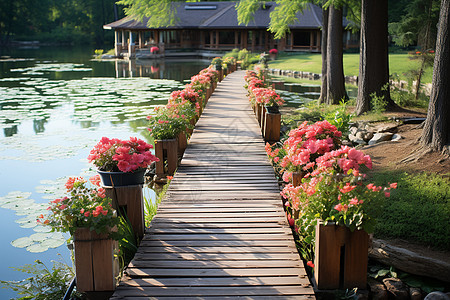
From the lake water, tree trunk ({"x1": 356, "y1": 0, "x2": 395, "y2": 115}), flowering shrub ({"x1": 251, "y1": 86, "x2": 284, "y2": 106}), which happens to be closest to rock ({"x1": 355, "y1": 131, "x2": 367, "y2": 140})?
flowering shrub ({"x1": 251, "y1": 86, "x2": 284, "y2": 106})

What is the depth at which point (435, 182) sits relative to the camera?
19.3 ft

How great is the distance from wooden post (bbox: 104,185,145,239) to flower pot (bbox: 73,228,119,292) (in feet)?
3.04

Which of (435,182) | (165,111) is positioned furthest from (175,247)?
(165,111)

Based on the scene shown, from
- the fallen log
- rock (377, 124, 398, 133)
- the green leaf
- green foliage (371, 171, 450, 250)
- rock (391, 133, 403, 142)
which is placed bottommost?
the green leaf

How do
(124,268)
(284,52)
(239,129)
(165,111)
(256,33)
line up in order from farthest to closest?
(256,33) < (284,52) < (239,129) < (165,111) < (124,268)

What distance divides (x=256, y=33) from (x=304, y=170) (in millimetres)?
43915

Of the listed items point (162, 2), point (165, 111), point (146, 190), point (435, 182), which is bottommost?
point (146, 190)

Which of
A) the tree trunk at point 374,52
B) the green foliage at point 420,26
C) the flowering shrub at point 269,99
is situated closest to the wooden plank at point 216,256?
the flowering shrub at point 269,99

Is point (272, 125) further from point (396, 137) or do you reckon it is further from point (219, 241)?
point (219, 241)

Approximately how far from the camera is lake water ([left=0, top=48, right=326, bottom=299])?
23.0 feet

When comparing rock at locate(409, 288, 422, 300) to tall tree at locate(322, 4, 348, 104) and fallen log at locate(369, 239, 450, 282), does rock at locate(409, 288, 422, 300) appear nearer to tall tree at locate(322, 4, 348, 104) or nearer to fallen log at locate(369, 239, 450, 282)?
fallen log at locate(369, 239, 450, 282)

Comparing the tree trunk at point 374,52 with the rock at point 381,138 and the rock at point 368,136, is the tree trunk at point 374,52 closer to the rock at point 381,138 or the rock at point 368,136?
the rock at point 368,136

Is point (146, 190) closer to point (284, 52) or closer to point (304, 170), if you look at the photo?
point (304, 170)

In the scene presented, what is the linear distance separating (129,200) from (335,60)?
11.1m
